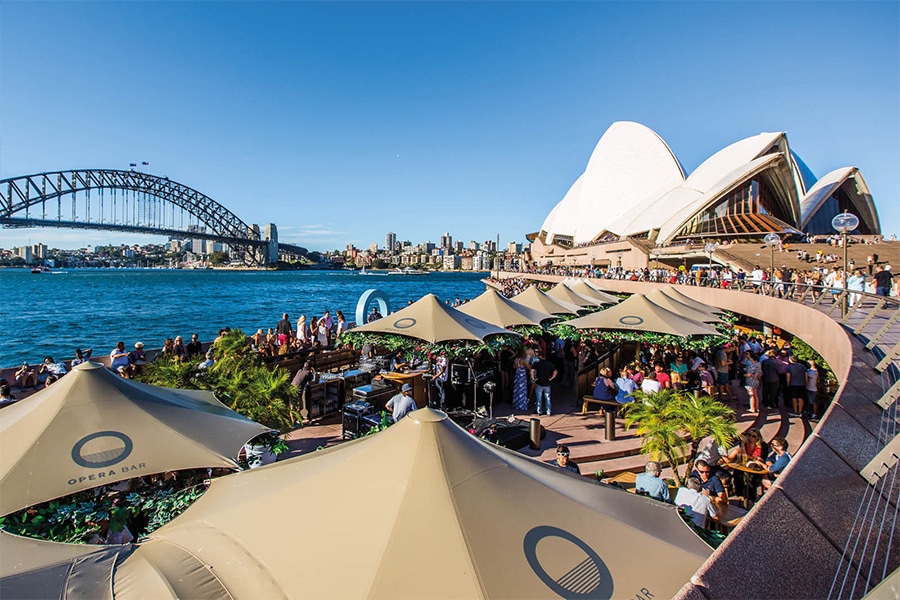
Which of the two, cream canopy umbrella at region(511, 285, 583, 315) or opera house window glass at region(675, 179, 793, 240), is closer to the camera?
cream canopy umbrella at region(511, 285, 583, 315)

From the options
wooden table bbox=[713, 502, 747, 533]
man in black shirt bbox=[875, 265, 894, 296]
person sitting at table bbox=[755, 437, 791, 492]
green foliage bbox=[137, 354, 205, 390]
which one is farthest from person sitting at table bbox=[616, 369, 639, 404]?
man in black shirt bbox=[875, 265, 894, 296]

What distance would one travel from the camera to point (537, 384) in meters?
9.67

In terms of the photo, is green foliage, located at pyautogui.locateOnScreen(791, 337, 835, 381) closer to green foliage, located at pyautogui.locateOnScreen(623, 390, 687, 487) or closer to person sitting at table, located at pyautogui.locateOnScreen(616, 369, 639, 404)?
person sitting at table, located at pyautogui.locateOnScreen(616, 369, 639, 404)

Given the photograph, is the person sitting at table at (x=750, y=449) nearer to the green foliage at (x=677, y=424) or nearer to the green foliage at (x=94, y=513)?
the green foliage at (x=677, y=424)

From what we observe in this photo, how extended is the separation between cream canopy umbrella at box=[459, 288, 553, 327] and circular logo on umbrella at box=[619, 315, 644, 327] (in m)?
1.93

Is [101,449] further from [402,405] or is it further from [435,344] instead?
[435,344]

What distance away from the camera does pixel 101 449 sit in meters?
4.41

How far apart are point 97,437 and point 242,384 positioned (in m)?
2.68

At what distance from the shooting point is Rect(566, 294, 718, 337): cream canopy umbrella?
1058 cm

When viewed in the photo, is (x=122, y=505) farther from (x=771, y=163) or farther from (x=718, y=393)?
(x=771, y=163)

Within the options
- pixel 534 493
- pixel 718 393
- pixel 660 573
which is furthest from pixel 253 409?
pixel 718 393

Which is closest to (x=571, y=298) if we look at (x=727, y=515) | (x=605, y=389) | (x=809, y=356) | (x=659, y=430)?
(x=809, y=356)

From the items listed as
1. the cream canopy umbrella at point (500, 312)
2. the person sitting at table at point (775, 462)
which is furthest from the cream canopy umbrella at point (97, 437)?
the cream canopy umbrella at point (500, 312)

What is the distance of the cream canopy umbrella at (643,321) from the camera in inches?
416
